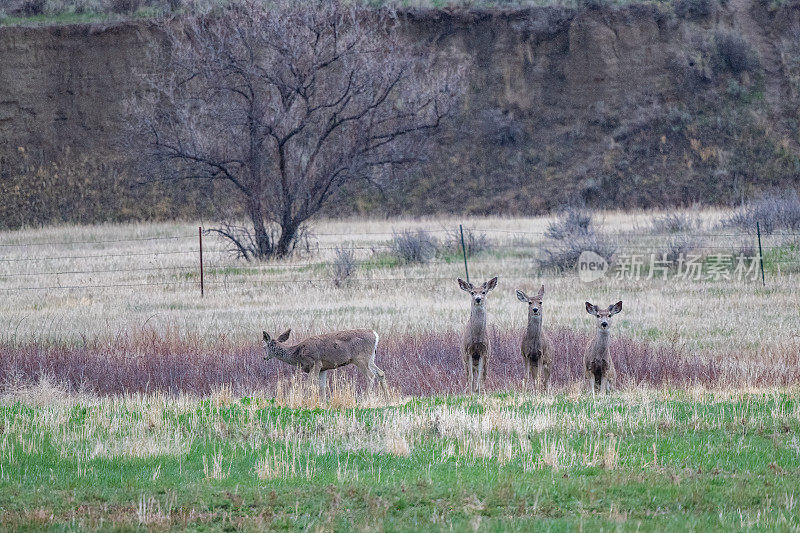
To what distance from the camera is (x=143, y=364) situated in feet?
46.6

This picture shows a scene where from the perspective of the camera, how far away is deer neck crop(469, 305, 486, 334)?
12742 millimetres

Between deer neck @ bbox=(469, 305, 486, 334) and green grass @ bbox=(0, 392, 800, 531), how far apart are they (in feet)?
5.77

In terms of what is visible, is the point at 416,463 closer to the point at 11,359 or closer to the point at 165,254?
the point at 11,359

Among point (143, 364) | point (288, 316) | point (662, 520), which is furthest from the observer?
point (288, 316)

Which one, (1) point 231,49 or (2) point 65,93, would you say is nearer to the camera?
(1) point 231,49

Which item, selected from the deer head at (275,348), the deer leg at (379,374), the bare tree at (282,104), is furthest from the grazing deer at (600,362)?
the bare tree at (282,104)

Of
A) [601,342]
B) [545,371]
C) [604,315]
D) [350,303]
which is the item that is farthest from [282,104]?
[601,342]

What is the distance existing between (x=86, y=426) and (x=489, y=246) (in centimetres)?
2254

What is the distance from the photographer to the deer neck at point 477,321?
41.8 feet

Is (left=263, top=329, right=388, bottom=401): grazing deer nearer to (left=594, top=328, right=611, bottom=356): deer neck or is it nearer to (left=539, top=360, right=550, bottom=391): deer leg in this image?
(left=539, top=360, right=550, bottom=391): deer leg

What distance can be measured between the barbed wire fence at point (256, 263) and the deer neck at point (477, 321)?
989cm

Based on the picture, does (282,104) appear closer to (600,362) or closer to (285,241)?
(285,241)

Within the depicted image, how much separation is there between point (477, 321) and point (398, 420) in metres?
3.49

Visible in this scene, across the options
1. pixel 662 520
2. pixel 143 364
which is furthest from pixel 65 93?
pixel 662 520
